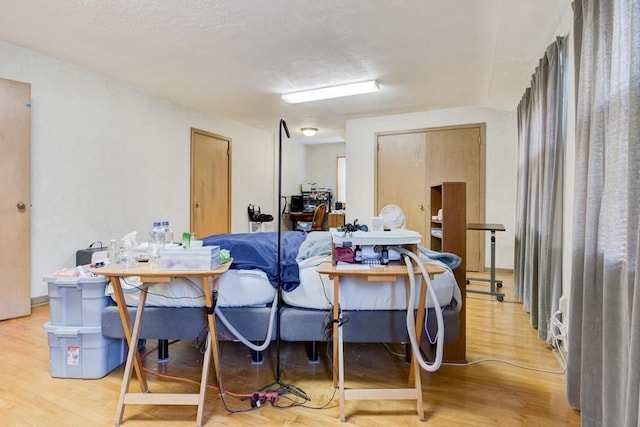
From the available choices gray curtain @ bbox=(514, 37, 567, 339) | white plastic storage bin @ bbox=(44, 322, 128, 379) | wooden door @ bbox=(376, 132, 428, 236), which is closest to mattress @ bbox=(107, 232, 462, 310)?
white plastic storage bin @ bbox=(44, 322, 128, 379)

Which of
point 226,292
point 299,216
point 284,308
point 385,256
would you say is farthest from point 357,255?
point 299,216

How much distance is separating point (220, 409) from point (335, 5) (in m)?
2.51

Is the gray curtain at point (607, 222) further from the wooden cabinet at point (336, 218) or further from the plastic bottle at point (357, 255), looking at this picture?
the wooden cabinet at point (336, 218)

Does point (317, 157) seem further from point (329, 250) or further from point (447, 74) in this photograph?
point (329, 250)

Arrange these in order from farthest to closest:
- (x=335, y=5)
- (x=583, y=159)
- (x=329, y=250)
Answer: (x=335, y=5) → (x=329, y=250) → (x=583, y=159)

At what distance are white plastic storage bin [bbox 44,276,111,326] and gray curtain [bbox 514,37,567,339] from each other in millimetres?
2787

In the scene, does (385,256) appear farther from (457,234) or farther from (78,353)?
(78,353)

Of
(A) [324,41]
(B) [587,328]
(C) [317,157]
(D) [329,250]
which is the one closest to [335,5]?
(A) [324,41]

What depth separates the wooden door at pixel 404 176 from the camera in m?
4.89

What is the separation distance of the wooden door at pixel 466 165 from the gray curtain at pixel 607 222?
3138mm

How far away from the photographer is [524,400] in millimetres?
1634

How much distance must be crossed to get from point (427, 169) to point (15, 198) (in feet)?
15.3

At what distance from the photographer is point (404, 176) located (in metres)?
5.00

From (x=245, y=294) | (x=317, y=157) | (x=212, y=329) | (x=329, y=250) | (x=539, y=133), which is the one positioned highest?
(x=317, y=157)
